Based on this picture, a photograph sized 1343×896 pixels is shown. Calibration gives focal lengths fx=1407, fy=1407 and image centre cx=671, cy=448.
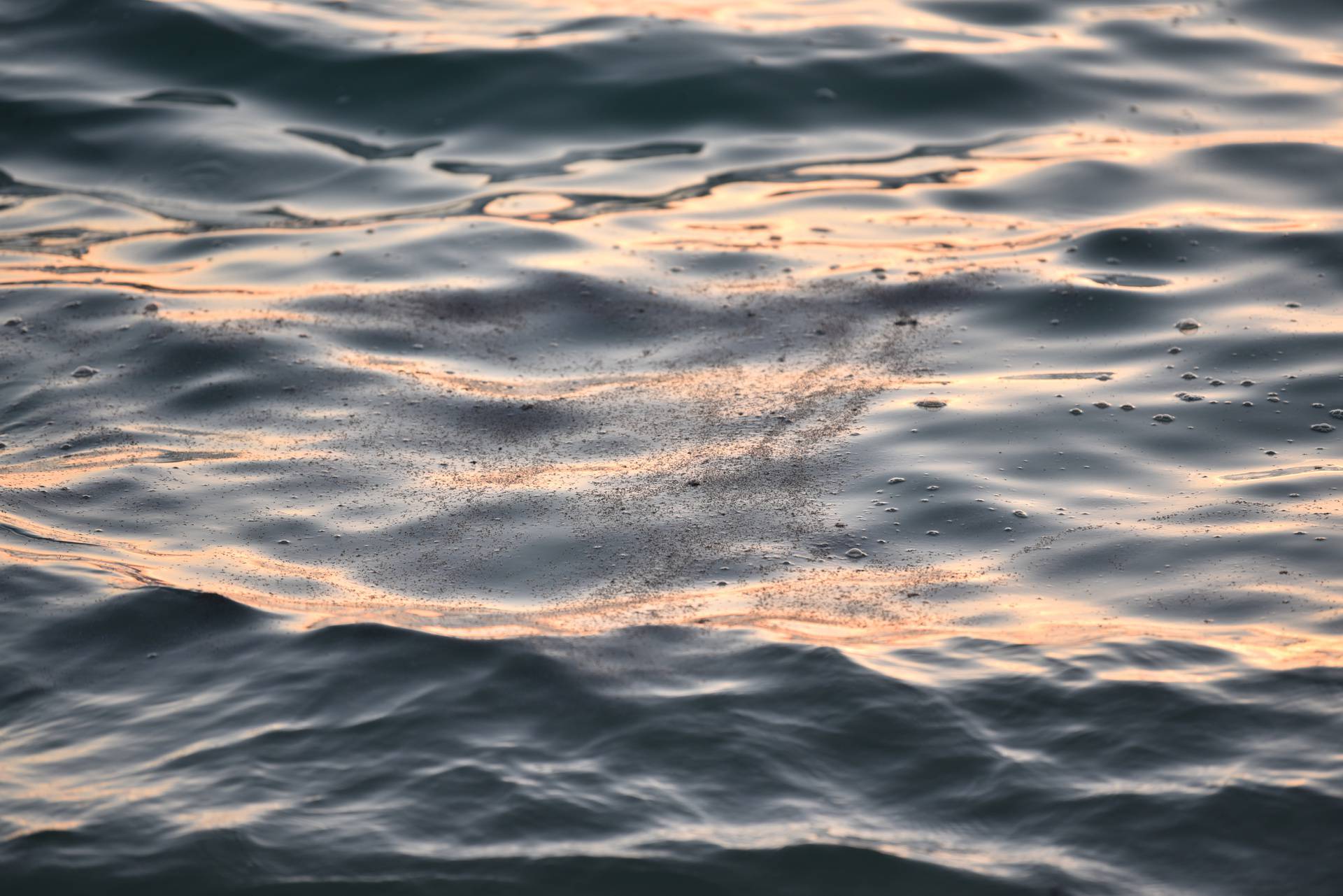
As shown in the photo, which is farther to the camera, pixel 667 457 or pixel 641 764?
pixel 667 457

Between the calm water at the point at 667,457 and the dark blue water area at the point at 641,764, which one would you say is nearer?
the dark blue water area at the point at 641,764

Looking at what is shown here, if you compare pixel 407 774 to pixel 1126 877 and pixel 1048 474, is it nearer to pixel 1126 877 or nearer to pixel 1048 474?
pixel 1126 877

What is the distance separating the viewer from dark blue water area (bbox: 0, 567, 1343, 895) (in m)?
3.09

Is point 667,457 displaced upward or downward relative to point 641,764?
upward

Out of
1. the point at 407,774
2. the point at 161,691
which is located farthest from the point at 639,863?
the point at 161,691

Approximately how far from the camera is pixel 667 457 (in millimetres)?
4941

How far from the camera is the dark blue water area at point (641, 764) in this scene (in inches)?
121

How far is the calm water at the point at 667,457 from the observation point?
3.24 m

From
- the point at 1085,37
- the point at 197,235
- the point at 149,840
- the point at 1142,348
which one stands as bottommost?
the point at 149,840

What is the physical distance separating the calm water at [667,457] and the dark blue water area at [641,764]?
0.01 meters

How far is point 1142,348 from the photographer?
5660 millimetres

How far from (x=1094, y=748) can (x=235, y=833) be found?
203 centimetres

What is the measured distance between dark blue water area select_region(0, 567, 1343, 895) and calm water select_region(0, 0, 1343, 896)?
12mm

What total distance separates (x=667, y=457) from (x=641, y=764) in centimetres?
173
